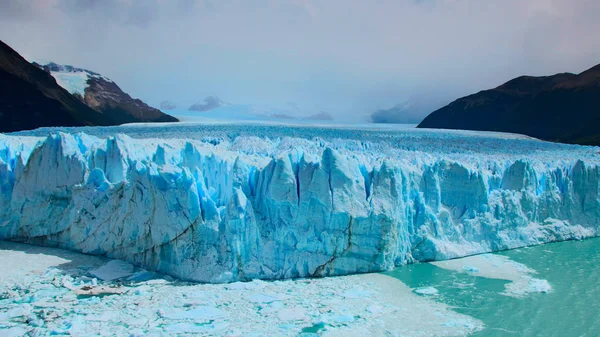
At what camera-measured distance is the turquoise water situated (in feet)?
20.1

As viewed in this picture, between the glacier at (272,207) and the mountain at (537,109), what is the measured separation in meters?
13.8

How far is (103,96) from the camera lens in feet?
98.1

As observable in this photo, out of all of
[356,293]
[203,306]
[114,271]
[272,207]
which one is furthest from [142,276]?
[356,293]

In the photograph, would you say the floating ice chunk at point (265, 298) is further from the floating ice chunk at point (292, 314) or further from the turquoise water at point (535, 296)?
the turquoise water at point (535, 296)

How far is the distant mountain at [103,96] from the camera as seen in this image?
29078 mm

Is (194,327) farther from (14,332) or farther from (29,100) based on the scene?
(29,100)

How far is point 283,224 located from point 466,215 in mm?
3761

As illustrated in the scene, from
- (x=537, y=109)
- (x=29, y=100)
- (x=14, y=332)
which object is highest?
(x=537, y=109)

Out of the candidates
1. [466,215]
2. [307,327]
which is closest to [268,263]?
[307,327]

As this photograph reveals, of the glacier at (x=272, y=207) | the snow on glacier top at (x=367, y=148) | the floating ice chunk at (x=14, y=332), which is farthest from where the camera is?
the snow on glacier top at (x=367, y=148)

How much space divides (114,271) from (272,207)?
265 centimetres

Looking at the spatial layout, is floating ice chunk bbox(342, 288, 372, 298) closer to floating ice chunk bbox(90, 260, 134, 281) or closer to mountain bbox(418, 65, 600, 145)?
floating ice chunk bbox(90, 260, 134, 281)

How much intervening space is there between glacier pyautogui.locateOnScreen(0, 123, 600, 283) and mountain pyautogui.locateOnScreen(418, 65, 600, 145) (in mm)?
13828

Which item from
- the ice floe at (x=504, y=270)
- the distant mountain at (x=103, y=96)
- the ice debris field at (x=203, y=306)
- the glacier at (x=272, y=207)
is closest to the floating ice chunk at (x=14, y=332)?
the ice debris field at (x=203, y=306)
